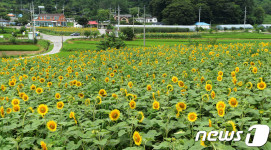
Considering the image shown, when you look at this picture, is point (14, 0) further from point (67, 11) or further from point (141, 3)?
point (141, 3)

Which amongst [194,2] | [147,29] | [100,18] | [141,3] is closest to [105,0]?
[141,3]

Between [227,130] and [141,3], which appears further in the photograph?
[141,3]

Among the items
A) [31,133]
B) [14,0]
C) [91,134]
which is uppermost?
[14,0]

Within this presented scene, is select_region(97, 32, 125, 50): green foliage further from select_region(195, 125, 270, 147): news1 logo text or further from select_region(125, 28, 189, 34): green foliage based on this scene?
select_region(125, 28, 189, 34): green foliage

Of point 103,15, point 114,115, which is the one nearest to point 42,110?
point 114,115

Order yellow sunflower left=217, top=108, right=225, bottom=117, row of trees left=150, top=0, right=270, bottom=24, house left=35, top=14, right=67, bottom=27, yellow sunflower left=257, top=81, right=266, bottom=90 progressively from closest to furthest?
yellow sunflower left=217, top=108, right=225, bottom=117, yellow sunflower left=257, top=81, right=266, bottom=90, row of trees left=150, top=0, right=270, bottom=24, house left=35, top=14, right=67, bottom=27

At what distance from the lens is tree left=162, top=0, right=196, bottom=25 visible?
218ft

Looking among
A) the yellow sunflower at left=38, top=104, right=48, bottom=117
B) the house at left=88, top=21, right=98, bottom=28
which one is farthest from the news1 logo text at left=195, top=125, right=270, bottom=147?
the house at left=88, top=21, right=98, bottom=28

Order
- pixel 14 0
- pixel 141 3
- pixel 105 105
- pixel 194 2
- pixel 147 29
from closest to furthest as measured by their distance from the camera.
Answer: pixel 105 105 < pixel 147 29 < pixel 194 2 < pixel 141 3 < pixel 14 0

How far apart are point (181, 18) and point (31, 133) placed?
66.9 m

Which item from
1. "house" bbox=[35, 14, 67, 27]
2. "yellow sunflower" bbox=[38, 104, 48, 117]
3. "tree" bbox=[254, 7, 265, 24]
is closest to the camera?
"yellow sunflower" bbox=[38, 104, 48, 117]

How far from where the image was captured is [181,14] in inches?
2598

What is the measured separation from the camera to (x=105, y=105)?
3.12 metres

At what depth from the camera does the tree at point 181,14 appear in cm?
6644
